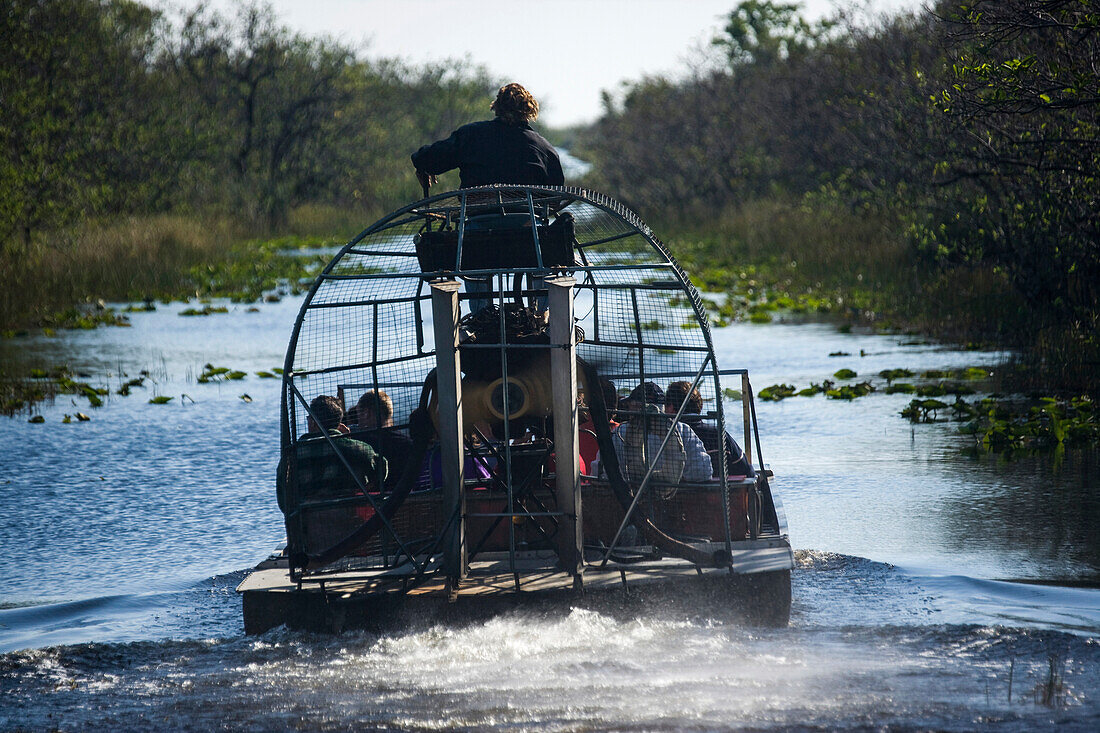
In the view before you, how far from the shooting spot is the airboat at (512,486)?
6.15m

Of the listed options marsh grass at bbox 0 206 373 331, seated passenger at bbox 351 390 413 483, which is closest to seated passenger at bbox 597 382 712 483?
seated passenger at bbox 351 390 413 483

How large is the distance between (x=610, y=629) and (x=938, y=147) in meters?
12.4

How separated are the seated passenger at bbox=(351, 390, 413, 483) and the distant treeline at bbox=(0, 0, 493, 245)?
17135 mm

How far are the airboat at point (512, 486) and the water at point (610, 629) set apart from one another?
0.19 metres

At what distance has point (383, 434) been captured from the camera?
718 cm

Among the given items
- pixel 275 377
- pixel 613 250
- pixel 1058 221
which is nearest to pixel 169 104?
pixel 613 250

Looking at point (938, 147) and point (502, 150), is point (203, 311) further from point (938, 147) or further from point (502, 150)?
point (502, 150)

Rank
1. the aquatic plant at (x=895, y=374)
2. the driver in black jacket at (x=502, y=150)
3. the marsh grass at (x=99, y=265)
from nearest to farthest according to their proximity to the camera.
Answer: the driver in black jacket at (x=502, y=150) < the aquatic plant at (x=895, y=374) < the marsh grass at (x=99, y=265)

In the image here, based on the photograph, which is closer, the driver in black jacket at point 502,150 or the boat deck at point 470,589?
the boat deck at point 470,589

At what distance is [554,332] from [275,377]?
1030 cm

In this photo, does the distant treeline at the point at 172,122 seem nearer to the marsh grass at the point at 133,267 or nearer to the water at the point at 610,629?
the marsh grass at the point at 133,267

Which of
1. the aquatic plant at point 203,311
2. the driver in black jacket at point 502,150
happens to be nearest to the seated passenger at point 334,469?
the driver in black jacket at point 502,150

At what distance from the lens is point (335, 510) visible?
688 centimetres

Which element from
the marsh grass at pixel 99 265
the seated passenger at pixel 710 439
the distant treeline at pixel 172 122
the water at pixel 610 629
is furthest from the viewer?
the distant treeline at pixel 172 122
